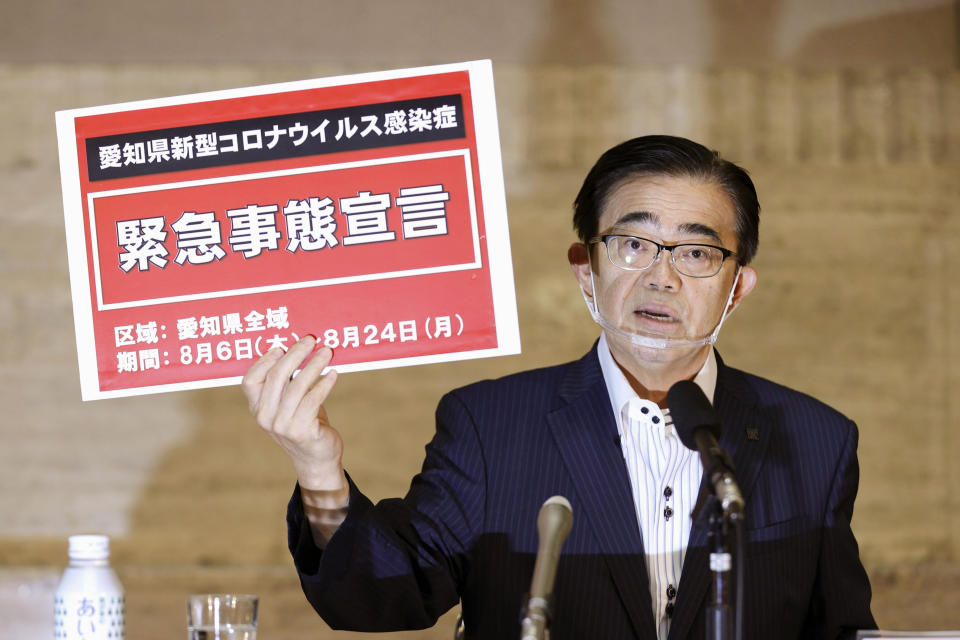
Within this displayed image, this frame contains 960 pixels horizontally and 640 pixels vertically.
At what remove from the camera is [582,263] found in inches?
86.8

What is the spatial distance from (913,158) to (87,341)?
323 cm

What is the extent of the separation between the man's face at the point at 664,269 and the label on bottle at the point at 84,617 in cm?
102

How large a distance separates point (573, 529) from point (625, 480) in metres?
0.12

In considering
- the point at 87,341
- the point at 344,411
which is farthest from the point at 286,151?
the point at 344,411

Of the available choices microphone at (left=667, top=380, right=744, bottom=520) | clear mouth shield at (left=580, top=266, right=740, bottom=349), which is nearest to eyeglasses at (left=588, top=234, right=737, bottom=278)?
clear mouth shield at (left=580, top=266, right=740, bottom=349)

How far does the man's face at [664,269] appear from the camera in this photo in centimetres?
204

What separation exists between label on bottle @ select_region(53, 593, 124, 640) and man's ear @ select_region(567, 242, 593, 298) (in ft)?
3.63

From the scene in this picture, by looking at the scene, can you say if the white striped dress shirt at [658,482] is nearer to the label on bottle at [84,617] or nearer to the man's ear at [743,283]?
the man's ear at [743,283]

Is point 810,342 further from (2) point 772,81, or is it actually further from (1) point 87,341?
(1) point 87,341

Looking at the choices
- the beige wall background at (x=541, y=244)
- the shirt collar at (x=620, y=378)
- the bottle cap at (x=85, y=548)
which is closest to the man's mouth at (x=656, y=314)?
the shirt collar at (x=620, y=378)

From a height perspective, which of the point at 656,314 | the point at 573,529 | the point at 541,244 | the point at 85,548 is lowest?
the point at 573,529

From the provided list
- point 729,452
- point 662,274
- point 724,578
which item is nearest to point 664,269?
point 662,274

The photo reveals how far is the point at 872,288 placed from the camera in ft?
13.2

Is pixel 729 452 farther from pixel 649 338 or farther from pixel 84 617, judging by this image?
pixel 84 617
